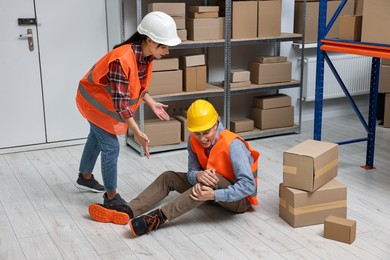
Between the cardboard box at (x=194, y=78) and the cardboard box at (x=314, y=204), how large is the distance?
1742 millimetres

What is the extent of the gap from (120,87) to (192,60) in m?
1.79

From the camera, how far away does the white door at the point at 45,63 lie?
15.0ft

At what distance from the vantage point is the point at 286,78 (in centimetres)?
520

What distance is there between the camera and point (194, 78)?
15.4ft

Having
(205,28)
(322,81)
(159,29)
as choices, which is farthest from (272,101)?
(159,29)

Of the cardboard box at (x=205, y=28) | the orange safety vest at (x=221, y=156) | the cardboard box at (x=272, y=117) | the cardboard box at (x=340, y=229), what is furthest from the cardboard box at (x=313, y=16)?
the cardboard box at (x=340, y=229)

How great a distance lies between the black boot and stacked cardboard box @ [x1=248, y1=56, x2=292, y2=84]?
7.60ft

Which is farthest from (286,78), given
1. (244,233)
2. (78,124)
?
(244,233)

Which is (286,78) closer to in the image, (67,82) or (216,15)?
(216,15)

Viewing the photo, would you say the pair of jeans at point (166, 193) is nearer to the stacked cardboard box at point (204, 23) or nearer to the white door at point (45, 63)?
the stacked cardboard box at point (204, 23)

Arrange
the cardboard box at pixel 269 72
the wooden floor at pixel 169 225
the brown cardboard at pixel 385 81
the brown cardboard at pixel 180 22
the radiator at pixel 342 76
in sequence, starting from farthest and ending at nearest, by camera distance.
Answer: the radiator at pixel 342 76, the brown cardboard at pixel 385 81, the cardboard box at pixel 269 72, the brown cardboard at pixel 180 22, the wooden floor at pixel 169 225

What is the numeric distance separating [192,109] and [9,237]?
4.30ft

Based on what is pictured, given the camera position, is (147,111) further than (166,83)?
Yes

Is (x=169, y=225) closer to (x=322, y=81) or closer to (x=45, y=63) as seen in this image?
(x=322, y=81)
